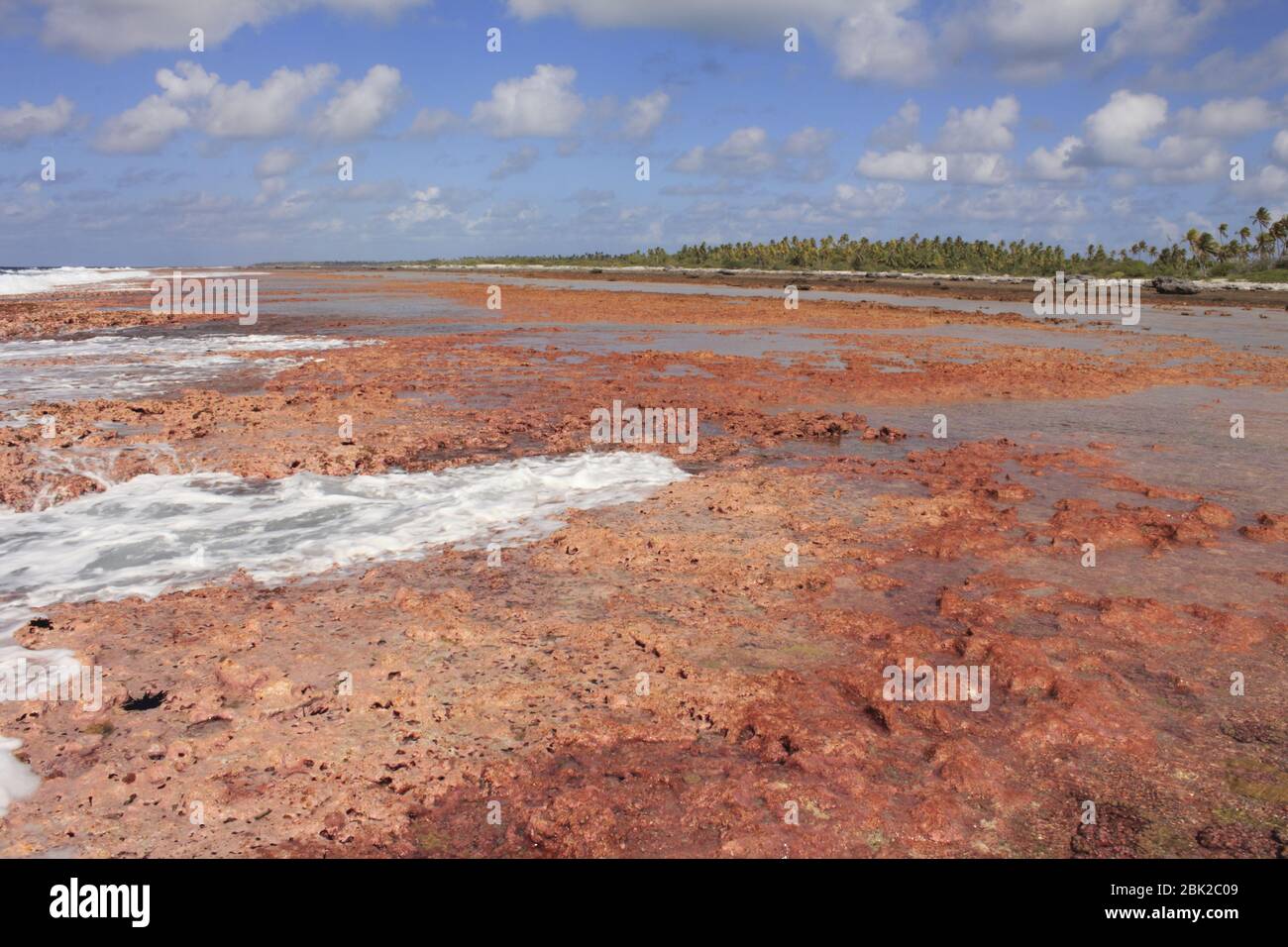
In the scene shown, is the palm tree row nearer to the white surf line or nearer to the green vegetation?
the green vegetation

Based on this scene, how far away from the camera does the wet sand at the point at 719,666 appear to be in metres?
4.29

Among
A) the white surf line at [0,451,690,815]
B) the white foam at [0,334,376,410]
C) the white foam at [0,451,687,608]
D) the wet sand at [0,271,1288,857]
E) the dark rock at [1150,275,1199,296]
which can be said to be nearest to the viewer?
the wet sand at [0,271,1288,857]

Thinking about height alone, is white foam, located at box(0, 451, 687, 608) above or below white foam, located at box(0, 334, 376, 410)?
below

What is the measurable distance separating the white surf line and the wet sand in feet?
1.27

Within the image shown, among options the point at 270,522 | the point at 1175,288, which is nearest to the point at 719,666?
the point at 270,522

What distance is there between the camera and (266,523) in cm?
912

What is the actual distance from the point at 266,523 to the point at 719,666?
564 centimetres

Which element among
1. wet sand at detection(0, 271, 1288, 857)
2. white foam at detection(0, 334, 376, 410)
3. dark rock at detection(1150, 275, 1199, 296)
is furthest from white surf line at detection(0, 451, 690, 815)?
dark rock at detection(1150, 275, 1199, 296)

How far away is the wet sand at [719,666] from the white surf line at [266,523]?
1.27 feet

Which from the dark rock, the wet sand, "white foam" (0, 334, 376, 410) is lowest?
the wet sand

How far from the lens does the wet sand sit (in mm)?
4289

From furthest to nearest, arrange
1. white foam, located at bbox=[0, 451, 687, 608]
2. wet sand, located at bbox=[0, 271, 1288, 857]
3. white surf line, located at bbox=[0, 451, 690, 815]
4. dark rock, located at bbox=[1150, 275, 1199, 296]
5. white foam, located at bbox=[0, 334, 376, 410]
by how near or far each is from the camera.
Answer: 1. dark rock, located at bbox=[1150, 275, 1199, 296]
2. white foam, located at bbox=[0, 334, 376, 410]
3. white foam, located at bbox=[0, 451, 687, 608]
4. white surf line, located at bbox=[0, 451, 690, 815]
5. wet sand, located at bbox=[0, 271, 1288, 857]

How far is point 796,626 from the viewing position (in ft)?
21.8
